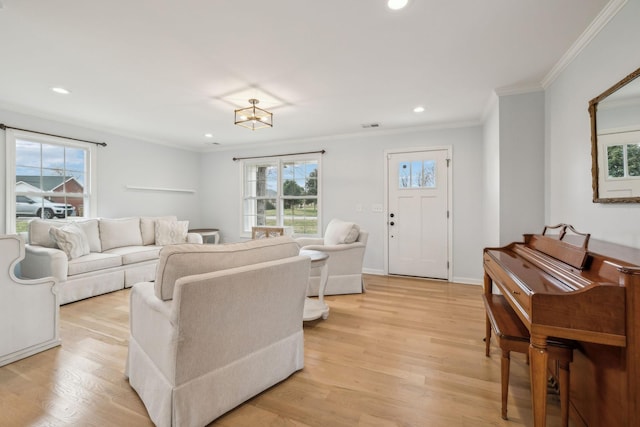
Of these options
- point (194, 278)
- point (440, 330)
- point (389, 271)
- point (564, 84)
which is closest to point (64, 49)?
point (194, 278)

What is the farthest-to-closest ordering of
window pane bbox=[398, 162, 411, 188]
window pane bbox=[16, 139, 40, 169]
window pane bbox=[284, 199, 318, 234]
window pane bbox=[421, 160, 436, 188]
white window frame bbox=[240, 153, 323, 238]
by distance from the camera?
window pane bbox=[284, 199, 318, 234], white window frame bbox=[240, 153, 323, 238], window pane bbox=[398, 162, 411, 188], window pane bbox=[421, 160, 436, 188], window pane bbox=[16, 139, 40, 169]

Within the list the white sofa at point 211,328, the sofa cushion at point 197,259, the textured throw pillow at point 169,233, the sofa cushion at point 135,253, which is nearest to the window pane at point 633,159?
the white sofa at point 211,328

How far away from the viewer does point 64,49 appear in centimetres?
227

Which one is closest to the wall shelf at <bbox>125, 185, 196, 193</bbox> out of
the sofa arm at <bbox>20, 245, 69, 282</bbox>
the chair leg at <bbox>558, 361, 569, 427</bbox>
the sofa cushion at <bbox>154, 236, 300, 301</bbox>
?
the sofa arm at <bbox>20, 245, 69, 282</bbox>

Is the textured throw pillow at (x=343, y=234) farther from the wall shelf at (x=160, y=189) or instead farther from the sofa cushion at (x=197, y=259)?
the wall shelf at (x=160, y=189)

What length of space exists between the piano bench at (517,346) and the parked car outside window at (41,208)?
5.39 metres

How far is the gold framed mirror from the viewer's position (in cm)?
158

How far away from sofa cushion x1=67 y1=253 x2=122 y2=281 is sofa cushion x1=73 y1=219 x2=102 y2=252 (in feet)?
0.88

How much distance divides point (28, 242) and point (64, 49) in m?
2.74

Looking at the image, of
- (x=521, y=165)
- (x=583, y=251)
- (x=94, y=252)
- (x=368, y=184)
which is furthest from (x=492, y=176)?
(x=94, y=252)

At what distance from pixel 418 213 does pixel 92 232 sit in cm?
481

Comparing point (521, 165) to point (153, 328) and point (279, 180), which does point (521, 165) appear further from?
point (279, 180)

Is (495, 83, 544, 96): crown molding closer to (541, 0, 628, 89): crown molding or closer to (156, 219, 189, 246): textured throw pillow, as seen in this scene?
(541, 0, 628, 89): crown molding

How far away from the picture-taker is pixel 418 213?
443cm
